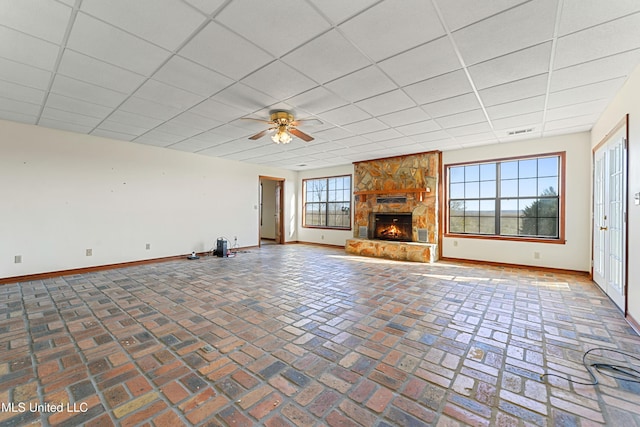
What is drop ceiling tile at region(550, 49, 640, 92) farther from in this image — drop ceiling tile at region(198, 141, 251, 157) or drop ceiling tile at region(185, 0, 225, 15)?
drop ceiling tile at region(198, 141, 251, 157)

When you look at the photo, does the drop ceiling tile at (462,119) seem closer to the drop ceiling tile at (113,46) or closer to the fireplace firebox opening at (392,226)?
the fireplace firebox opening at (392,226)

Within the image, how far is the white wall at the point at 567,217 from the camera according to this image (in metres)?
4.86

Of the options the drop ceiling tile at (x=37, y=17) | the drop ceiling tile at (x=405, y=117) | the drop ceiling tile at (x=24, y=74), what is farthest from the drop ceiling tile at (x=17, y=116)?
the drop ceiling tile at (x=405, y=117)

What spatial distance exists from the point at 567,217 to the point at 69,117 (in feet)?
28.1

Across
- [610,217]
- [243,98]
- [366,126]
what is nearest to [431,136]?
[366,126]

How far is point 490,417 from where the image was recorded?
5.01 ft

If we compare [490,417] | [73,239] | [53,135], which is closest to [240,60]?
[490,417]

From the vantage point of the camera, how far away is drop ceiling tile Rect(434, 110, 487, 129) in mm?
3938

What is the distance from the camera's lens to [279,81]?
2936 mm

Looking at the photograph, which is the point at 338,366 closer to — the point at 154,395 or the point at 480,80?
the point at 154,395

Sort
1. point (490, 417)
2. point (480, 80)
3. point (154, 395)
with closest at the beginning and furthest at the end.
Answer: point (490, 417)
point (154, 395)
point (480, 80)

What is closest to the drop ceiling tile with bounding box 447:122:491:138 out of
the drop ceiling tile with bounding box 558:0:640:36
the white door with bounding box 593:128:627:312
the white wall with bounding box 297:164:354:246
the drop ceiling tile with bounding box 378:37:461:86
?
the white door with bounding box 593:128:627:312

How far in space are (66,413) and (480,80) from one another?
4.32m

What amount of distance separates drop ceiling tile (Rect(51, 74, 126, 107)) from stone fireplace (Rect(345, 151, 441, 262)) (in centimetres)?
552
